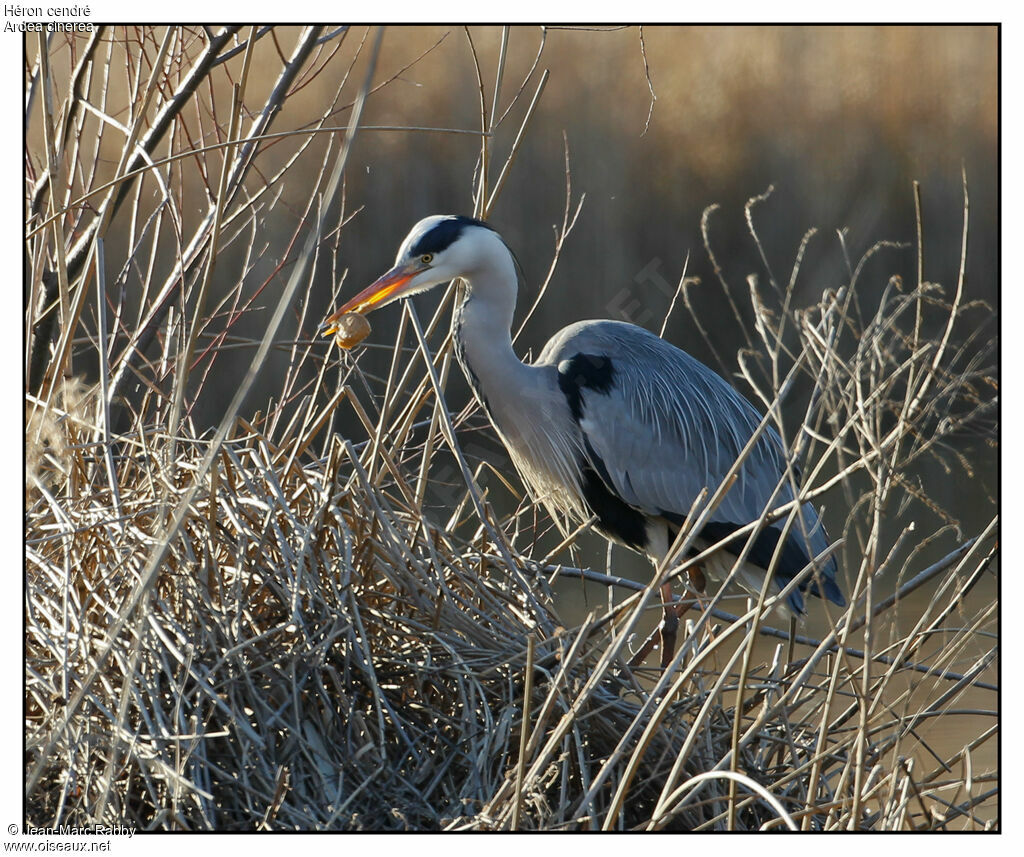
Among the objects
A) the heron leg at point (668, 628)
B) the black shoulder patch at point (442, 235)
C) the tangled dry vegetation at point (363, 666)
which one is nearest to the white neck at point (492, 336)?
the black shoulder patch at point (442, 235)

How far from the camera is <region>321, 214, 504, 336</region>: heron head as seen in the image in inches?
95.7

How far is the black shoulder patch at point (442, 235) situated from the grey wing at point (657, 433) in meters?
0.53

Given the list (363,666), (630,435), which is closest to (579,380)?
(630,435)

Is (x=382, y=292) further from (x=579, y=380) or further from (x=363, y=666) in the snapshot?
(x=363, y=666)

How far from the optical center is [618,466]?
2928 millimetres

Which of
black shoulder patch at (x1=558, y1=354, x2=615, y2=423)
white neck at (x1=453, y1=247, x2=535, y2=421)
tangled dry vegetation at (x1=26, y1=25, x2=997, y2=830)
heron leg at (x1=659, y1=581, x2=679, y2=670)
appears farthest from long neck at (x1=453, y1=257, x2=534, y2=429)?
tangled dry vegetation at (x1=26, y1=25, x2=997, y2=830)

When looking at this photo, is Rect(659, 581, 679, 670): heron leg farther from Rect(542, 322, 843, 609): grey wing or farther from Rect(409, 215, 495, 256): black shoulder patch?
Rect(409, 215, 495, 256): black shoulder patch

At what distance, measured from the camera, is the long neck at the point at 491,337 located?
2.64m

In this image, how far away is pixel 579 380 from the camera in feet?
9.45

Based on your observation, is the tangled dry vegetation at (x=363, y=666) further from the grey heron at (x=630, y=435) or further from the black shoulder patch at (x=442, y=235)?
the grey heron at (x=630, y=435)

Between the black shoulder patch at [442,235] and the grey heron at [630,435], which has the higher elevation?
the black shoulder patch at [442,235]

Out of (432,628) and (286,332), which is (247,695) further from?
(286,332)

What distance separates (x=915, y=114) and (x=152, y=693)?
308 cm

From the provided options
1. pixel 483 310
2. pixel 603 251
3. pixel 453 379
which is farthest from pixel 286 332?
pixel 483 310
